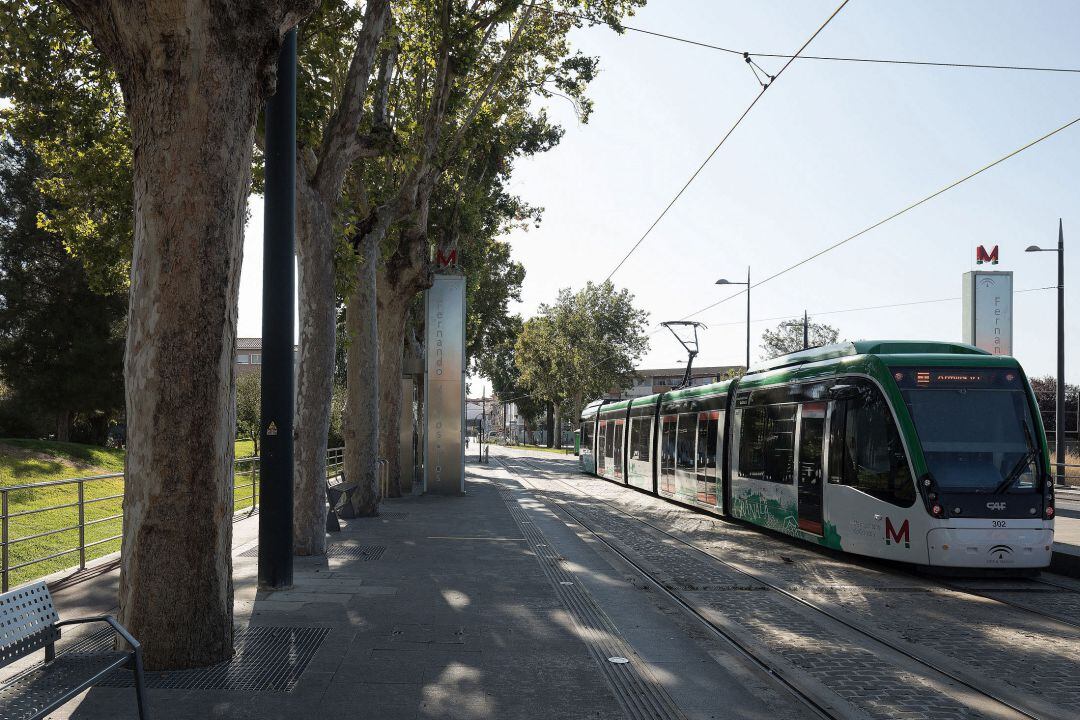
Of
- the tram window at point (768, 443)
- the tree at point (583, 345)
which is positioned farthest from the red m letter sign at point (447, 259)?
the tree at point (583, 345)

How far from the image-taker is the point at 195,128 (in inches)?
235

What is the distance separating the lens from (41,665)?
14.5ft

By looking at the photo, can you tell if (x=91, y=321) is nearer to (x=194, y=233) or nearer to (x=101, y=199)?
(x=101, y=199)

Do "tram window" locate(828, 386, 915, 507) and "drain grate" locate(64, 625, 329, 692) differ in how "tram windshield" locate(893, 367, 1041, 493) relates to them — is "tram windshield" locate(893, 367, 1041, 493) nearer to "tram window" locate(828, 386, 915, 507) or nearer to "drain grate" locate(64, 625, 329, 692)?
"tram window" locate(828, 386, 915, 507)

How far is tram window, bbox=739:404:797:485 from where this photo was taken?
44.0ft

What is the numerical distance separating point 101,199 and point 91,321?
919 inches

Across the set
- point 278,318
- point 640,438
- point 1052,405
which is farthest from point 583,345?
point 278,318

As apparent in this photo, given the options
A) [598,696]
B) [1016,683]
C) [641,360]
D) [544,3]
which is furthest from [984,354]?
[641,360]

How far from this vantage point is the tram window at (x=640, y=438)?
24.4 meters

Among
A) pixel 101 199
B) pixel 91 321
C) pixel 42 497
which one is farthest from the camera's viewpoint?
pixel 91 321

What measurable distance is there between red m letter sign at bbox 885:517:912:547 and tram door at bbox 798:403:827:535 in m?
1.49

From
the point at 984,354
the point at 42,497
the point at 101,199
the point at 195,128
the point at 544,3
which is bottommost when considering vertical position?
Answer: the point at 42,497

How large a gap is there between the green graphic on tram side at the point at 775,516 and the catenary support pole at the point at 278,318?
7.03 meters

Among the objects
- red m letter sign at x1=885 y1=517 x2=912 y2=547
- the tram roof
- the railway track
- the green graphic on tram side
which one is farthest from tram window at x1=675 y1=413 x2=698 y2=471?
red m letter sign at x1=885 y1=517 x2=912 y2=547
